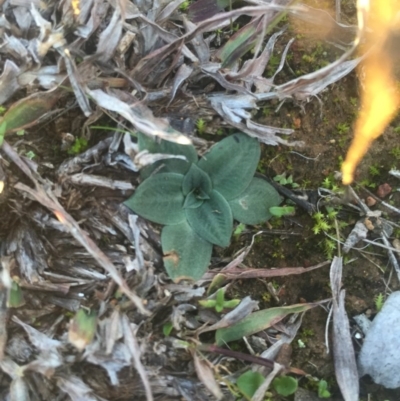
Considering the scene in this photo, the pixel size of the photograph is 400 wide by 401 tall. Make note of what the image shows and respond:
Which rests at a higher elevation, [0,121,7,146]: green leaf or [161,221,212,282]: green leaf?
[0,121,7,146]: green leaf

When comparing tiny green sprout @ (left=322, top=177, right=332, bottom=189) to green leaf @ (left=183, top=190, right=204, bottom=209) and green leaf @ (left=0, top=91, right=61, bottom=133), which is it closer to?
green leaf @ (left=183, top=190, right=204, bottom=209)

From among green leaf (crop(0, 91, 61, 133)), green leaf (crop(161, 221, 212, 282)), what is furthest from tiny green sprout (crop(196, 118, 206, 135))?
green leaf (crop(0, 91, 61, 133))

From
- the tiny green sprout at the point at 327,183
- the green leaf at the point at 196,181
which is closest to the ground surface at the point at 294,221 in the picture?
the tiny green sprout at the point at 327,183

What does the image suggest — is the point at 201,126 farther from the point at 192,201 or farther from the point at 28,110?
the point at 28,110

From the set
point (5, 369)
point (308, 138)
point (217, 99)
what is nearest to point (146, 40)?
point (217, 99)

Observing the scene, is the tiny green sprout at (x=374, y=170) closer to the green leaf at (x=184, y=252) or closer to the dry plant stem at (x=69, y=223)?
the green leaf at (x=184, y=252)

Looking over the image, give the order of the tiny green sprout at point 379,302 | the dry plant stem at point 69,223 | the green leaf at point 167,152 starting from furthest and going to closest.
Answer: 1. the tiny green sprout at point 379,302
2. the green leaf at point 167,152
3. the dry plant stem at point 69,223

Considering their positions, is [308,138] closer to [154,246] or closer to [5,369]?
[154,246]
